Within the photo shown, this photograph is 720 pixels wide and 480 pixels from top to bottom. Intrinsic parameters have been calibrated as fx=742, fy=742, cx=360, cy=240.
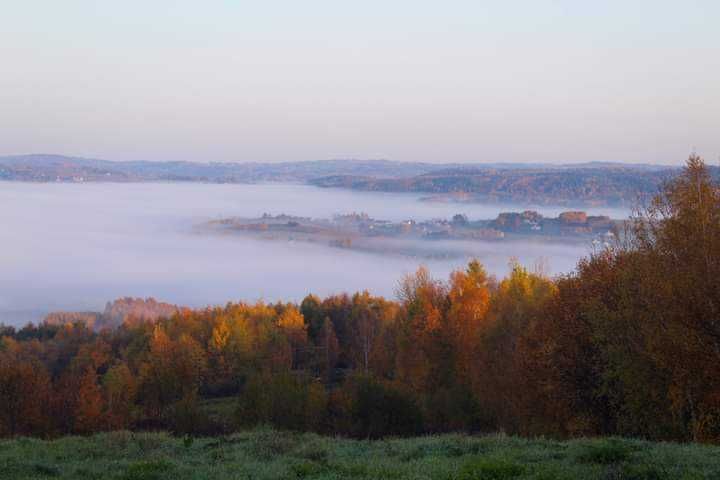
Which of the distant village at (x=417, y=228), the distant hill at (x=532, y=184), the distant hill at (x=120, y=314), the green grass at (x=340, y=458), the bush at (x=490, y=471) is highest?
the distant hill at (x=532, y=184)

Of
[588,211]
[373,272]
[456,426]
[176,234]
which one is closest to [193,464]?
[456,426]

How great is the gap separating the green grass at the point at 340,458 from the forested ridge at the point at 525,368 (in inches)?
141

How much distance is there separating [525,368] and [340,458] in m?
12.6

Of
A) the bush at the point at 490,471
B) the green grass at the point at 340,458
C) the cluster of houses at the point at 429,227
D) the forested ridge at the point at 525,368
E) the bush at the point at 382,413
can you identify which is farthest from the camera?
the cluster of houses at the point at 429,227

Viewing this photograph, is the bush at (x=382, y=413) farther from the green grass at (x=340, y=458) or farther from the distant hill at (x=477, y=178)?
the distant hill at (x=477, y=178)

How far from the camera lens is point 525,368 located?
22.9 m

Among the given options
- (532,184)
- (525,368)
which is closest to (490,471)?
(525,368)

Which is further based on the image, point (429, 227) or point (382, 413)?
point (429, 227)

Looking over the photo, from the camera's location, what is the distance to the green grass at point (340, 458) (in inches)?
370

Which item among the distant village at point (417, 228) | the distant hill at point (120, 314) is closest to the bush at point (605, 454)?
the distant village at point (417, 228)

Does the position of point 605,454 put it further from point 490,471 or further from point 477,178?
point 477,178

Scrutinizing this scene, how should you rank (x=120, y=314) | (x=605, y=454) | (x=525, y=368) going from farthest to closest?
(x=120, y=314) < (x=525, y=368) < (x=605, y=454)

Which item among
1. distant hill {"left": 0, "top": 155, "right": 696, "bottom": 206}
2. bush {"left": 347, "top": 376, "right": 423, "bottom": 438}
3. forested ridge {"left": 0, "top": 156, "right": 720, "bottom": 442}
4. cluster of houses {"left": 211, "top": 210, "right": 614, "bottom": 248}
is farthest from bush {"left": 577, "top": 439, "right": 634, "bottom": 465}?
distant hill {"left": 0, "top": 155, "right": 696, "bottom": 206}

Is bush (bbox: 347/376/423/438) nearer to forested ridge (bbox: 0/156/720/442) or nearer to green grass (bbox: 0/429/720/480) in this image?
forested ridge (bbox: 0/156/720/442)
